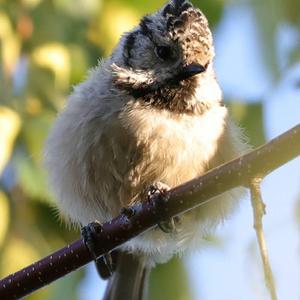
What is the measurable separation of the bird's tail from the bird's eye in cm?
69

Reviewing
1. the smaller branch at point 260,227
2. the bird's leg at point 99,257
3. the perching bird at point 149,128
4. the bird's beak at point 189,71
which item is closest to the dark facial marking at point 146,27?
the perching bird at point 149,128

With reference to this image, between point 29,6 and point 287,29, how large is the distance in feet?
2.47

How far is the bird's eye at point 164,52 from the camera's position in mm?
2025

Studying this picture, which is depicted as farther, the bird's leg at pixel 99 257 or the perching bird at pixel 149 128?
the perching bird at pixel 149 128

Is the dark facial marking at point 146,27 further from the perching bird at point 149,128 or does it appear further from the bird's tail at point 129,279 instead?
the bird's tail at point 129,279

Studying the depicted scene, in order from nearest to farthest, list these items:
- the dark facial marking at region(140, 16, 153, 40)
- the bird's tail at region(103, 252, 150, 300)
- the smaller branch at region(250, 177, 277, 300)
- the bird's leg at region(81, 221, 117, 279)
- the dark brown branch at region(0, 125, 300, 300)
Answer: the smaller branch at region(250, 177, 277, 300) < the dark brown branch at region(0, 125, 300, 300) < the bird's leg at region(81, 221, 117, 279) < the dark facial marking at region(140, 16, 153, 40) < the bird's tail at region(103, 252, 150, 300)

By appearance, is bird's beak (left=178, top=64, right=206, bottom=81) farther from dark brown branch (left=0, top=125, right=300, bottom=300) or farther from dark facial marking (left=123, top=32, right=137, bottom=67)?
dark brown branch (left=0, top=125, right=300, bottom=300)

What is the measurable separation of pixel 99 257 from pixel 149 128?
1.31ft

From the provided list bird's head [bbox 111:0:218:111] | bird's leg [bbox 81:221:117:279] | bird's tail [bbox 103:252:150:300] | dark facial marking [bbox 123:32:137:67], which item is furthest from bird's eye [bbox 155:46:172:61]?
bird's tail [bbox 103:252:150:300]

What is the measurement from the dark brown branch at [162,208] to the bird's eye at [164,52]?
1.89ft

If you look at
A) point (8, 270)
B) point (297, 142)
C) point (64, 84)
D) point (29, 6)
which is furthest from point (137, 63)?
point (297, 142)

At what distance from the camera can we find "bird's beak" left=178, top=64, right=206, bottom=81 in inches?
76.7

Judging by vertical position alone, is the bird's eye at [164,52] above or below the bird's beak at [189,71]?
above

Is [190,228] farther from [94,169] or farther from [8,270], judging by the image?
[8,270]
